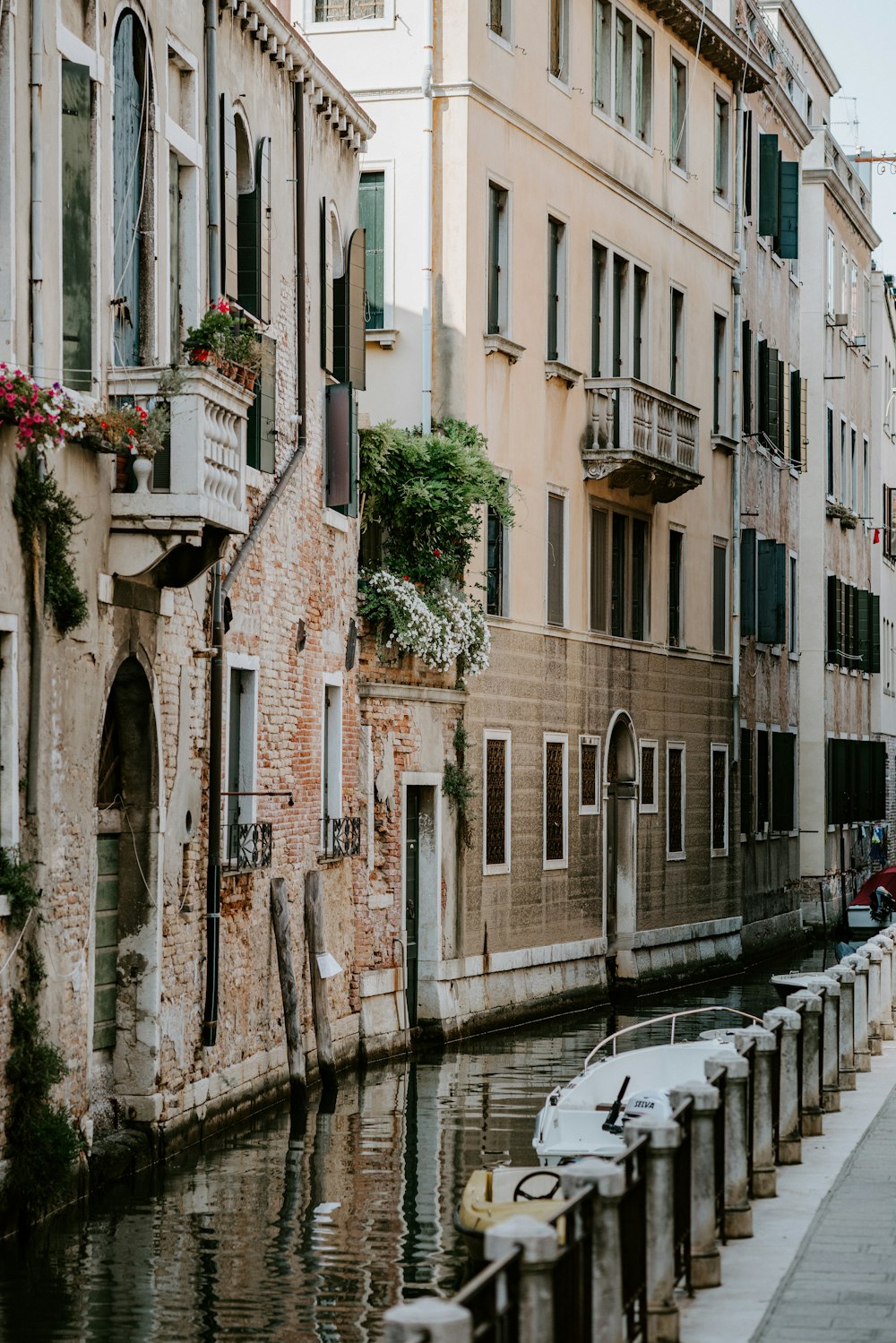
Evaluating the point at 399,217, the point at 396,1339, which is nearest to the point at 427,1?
the point at 399,217

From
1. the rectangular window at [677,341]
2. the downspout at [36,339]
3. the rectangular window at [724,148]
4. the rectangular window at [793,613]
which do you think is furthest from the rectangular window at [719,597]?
the downspout at [36,339]

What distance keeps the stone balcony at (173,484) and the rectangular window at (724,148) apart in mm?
21350

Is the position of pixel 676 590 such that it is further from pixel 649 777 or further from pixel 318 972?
pixel 318 972

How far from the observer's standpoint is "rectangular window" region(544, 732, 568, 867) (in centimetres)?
2616

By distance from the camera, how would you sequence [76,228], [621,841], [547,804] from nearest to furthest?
[76,228]
[547,804]
[621,841]

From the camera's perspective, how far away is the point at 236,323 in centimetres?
1527

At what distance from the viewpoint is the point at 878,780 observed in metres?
48.6

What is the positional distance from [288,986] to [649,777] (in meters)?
12.7

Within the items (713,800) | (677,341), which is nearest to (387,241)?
(677,341)

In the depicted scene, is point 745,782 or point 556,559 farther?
point 745,782

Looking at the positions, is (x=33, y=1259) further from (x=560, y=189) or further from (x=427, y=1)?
(x=560, y=189)

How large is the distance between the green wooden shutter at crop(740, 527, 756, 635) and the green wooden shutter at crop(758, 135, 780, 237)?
16.4 feet

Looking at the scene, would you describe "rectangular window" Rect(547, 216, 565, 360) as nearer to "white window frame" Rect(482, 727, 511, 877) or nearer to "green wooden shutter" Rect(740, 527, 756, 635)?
"white window frame" Rect(482, 727, 511, 877)

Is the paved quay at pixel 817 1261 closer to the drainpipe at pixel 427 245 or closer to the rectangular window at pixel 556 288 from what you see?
the drainpipe at pixel 427 245
